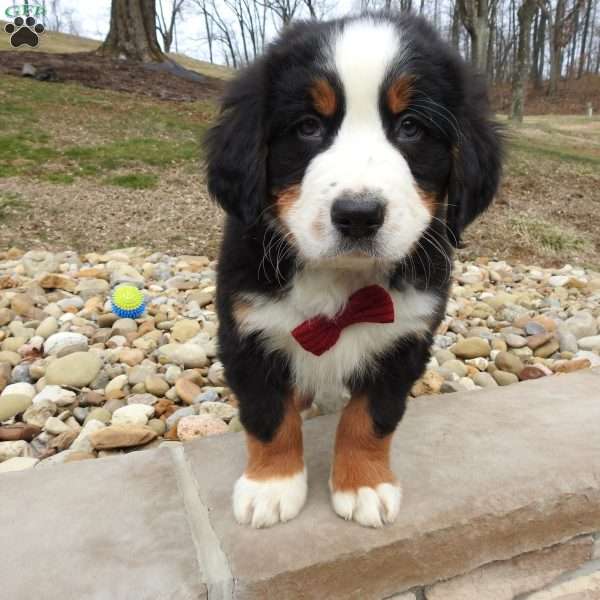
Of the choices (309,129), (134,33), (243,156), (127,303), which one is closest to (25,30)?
(134,33)

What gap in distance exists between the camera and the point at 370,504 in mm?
1887

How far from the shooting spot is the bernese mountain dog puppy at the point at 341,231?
1738mm

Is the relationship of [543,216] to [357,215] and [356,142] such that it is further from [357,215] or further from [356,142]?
[357,215]

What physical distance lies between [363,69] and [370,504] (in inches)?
49.7

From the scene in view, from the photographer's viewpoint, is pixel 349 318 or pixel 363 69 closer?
pixel 363 69

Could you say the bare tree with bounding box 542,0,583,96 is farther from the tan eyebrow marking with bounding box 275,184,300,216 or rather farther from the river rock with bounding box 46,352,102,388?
the tan eyebrow marking with bounding box 275,184,300,216

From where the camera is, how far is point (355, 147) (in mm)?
1718

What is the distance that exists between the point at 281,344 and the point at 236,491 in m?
0.49

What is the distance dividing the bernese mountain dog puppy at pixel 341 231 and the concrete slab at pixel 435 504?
0.29 feet

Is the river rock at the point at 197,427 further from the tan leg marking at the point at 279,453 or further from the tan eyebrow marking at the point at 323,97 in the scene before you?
the tan eyebrow marking at the point at 323,97

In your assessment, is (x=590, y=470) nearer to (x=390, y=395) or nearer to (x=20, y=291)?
(x=390, y=395)

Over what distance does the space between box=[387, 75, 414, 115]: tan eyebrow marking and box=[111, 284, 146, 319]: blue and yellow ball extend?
2544 millimetres

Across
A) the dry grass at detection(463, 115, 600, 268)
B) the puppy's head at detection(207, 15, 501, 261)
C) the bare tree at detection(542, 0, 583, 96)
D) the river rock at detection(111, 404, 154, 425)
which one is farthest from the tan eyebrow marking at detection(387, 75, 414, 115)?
the bare tree at detection(542, 0, 583, 96)

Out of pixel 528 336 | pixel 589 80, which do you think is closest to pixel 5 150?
pixel 528 336
